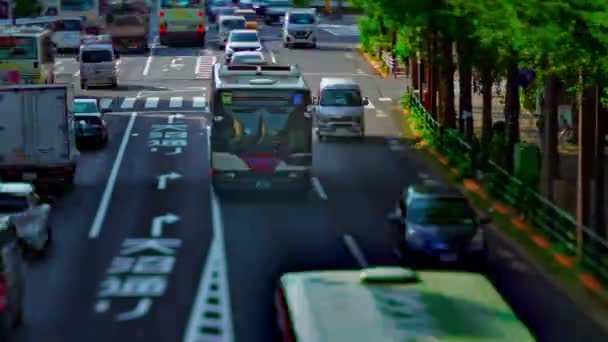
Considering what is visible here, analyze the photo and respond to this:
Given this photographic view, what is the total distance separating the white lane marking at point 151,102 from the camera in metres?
57.4

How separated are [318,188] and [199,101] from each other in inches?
864

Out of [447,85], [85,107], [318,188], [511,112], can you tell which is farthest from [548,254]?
[85,107]

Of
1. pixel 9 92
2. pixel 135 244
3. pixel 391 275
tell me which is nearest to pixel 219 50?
pixel 9 92

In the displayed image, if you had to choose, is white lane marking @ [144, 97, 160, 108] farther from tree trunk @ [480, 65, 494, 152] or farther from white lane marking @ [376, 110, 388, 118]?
tree trunk @ [480, 65, 494, 152]

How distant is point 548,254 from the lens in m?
27.9

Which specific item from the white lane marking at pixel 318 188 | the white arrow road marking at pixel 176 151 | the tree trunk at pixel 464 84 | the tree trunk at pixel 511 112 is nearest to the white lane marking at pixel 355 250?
the white lane marking at pixel 318 188

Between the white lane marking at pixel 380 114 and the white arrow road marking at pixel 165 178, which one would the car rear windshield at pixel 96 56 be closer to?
the white lane marking at pixel 380 114

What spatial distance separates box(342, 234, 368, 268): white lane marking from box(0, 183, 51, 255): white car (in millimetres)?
6488

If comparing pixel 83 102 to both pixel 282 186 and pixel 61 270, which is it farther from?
pixel 61 270

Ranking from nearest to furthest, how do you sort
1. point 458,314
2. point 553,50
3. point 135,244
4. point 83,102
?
point 458,314 < point 553,50 < point 135,244 < point 83,102

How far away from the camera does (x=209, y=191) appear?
37.0 meters

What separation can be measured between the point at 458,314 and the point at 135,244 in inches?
715

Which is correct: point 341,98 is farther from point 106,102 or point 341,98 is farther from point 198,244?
point 198,244

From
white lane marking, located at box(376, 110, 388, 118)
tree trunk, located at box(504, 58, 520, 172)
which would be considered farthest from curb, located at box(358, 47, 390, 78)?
tree trunk, located at box(504, 58, 520, 172)
